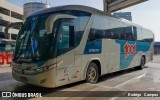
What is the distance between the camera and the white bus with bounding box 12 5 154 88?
6.98 m

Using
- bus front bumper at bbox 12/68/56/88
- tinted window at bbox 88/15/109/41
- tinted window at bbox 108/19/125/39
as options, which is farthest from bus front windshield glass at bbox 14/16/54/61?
tinted window at bbox 108/19/125/39

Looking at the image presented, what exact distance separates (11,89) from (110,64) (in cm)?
510

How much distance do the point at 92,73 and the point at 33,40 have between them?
10.5 feet

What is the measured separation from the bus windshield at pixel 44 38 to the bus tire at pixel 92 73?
1496 mm

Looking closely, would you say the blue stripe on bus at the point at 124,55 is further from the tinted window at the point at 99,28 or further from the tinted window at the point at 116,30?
the tinted window at the point at 99,28

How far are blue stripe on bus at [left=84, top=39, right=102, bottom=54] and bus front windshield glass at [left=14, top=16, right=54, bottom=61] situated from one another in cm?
205

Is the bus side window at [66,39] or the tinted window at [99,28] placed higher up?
the tinted window at [99,28]

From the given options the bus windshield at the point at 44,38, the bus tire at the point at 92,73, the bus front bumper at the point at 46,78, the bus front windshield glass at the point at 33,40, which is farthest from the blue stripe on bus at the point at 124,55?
the bus front bumper at the point at 46,78

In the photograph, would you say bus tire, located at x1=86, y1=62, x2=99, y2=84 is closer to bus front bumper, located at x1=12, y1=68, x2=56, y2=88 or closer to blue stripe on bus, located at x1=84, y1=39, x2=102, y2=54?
blue stripe on bus, located at x1=84, y1=39, x2=102, y2=54

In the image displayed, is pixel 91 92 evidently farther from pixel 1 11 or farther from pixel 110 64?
pixel 1 11

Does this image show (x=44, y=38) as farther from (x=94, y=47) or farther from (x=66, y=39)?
(x=94, y=47)

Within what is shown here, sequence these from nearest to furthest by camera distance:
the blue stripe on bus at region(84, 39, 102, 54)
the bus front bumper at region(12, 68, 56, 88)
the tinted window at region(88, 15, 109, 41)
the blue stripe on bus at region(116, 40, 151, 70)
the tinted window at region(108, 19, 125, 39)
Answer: the bus front bumper at region(12, 68, 56, 88) < the blue stripe on bus at region(84, 39, 102, 54) < the tinted window at region(88, 15, 109, 41) < the tinted window at region(108, 19, 125, 39) < the blue stripe on bus at region(116, 40, 151, 70)

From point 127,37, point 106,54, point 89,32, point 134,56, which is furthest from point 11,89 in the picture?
point 134,56

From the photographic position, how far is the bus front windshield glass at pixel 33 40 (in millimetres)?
7062
